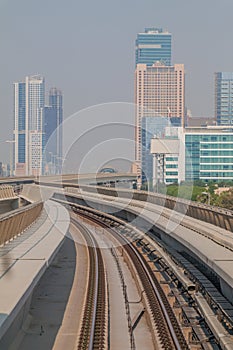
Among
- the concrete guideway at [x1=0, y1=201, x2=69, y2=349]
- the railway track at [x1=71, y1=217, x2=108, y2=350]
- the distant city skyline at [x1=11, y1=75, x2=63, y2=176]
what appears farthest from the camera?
the distant city skyline at [x1=11, y1=75, x2=63, y2=176]

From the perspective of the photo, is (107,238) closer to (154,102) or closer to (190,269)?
(190,269)

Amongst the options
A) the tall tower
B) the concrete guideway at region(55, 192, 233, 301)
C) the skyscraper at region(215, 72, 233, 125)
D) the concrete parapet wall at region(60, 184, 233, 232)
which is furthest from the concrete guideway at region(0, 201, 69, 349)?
the skyscraper at region(215, 72, 233, 125)

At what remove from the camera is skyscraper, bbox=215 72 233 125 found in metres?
165

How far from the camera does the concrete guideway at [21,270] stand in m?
7.34

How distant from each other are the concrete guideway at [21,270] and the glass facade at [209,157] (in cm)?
6082

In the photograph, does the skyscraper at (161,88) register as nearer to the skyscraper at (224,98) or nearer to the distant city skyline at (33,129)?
the skyscraper at (224,98)

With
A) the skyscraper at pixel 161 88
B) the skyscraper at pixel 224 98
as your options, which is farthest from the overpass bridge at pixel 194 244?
the skyscraper at pixel 224 98

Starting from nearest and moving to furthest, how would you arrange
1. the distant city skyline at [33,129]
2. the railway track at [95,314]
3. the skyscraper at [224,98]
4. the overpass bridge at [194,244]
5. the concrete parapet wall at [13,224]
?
1. the railway track at [95,314]
2. the overpass bridge at [194,244]
3. the concrete parapet wall at [13,224]
4. the distant city skyline at [33,129]
5. the skyscraper at [224,98]

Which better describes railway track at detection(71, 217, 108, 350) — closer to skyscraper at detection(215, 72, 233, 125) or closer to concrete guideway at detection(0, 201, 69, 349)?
concrete guideway at detection(0, 201, 69, 349)

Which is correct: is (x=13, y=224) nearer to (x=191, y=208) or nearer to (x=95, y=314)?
(x=95, y=314)

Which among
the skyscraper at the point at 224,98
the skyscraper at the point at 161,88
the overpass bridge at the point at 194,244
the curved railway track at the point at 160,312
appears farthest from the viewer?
the skyscraper at the point at 224,98

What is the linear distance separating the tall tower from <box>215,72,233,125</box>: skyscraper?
44.3 metres

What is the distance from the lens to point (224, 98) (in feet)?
557

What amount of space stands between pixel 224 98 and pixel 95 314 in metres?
162
